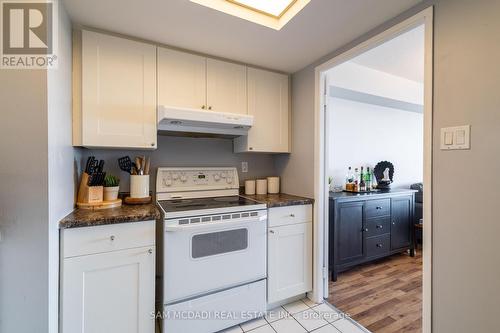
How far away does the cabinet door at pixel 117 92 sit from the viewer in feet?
5.03

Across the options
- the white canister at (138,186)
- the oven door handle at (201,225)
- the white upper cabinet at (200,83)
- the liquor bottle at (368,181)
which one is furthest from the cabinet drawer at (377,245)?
the white canister at (138,186)

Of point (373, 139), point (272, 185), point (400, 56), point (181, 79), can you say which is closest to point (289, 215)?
point (272, 185)

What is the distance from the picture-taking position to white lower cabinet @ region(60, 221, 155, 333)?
1240mm

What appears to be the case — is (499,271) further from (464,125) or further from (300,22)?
(300,22)

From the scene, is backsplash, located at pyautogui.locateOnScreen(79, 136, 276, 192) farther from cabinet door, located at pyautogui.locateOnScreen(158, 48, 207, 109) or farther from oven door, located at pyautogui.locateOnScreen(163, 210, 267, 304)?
oven door, located at pyautogui.locateOnScreen(163, 210, 267, 304)

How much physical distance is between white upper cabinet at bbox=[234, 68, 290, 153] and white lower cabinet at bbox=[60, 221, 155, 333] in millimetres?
Result: 1132

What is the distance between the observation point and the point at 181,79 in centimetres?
182

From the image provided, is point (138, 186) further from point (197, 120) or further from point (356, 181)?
point (356, 181)

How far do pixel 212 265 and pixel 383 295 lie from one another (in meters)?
1.67

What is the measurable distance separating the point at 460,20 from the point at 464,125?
525 mm

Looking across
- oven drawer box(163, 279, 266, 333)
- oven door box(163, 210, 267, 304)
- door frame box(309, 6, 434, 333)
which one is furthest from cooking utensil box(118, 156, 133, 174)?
door frame box(309, 6, 434, 333)

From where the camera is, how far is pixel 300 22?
1.48 metres

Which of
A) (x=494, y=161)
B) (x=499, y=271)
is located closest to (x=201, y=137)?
(x=494, y=161)

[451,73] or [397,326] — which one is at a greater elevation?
[451,73]
